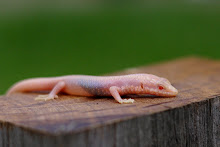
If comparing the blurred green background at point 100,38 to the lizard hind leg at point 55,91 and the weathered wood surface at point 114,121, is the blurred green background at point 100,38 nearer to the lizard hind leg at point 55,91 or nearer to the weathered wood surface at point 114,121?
the lizard hind leg at point 55,91

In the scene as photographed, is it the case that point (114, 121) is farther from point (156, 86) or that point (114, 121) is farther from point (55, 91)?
point (55, 91)

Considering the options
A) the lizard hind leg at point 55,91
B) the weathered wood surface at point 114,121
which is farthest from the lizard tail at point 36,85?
the weathered wood surface at point 114,121

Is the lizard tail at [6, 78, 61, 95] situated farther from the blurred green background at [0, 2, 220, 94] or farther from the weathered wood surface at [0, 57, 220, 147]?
the blurred green background at [0, 2, 220, 94]

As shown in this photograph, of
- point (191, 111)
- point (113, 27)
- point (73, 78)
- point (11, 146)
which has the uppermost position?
point (113, 27)

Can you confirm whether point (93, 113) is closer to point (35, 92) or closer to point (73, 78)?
point (73, 78)

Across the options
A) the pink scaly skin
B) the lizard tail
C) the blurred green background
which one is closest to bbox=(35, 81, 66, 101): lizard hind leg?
the pink scaly skin

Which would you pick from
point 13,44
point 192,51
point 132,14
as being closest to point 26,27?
point 13,44
